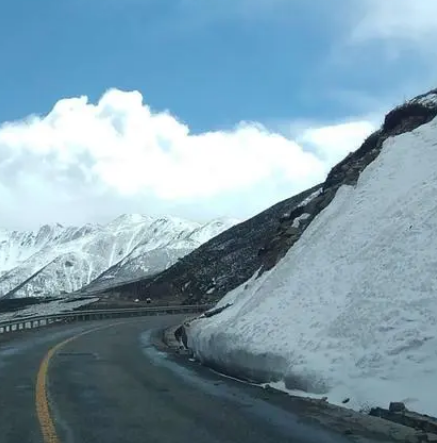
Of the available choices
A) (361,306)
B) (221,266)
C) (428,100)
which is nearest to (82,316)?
(428,100)

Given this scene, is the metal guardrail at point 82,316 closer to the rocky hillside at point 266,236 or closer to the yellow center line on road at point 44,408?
the rocky hillside at point 266,236

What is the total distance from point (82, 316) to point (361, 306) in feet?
127

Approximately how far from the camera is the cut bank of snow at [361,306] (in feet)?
33.2

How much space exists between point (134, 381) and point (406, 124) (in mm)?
15063

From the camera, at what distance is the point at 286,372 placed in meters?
11.7

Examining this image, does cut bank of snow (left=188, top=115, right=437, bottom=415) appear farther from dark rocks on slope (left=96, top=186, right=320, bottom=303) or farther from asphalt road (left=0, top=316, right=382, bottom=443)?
dark rocks on slope (left=96, top=186, right=320, bottom=303)

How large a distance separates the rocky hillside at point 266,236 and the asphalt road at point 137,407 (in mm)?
9613

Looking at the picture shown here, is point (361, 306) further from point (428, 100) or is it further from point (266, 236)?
point (266, 236)

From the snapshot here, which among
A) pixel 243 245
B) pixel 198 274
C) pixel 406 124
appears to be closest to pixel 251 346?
pixel 406 124

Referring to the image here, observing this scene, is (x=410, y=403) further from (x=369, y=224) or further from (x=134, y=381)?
(x=369, y=224)

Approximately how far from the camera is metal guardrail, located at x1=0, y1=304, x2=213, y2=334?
114 ft

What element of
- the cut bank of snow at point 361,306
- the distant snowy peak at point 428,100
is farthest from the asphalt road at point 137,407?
the distant snowy peak at point 428,100

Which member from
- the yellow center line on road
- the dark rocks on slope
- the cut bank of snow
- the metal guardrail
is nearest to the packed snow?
the metal guardrail

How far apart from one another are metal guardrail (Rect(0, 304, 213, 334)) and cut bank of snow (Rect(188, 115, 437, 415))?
1847 cm
